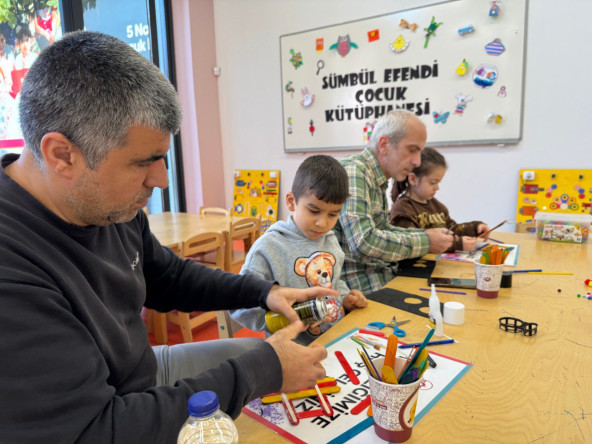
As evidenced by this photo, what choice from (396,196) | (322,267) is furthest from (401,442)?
(396,196)

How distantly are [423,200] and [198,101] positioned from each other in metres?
3.25

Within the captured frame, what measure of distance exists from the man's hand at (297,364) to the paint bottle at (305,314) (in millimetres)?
165

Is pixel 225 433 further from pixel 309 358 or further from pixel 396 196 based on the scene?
pixel 396 196

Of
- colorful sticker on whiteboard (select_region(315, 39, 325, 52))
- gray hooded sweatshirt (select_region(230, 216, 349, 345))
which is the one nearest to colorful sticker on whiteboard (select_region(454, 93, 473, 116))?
colorful sticker on whiteboard (select_region(315, 39, 325, 52))

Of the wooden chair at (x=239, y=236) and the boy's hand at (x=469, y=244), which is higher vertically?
the boy's hand at (x=469, y=244)

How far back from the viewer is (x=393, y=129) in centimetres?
193

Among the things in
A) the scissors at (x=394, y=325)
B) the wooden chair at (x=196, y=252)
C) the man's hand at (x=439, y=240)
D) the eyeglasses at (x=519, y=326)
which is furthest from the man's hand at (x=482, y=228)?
A: the wooden chair at (x=196, y=252)

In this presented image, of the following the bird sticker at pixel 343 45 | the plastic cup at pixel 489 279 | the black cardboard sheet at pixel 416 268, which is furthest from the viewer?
the bird sticker at pixel 343 45

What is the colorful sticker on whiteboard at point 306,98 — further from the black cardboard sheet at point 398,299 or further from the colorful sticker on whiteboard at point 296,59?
the black cardboard sheet at point 398,299

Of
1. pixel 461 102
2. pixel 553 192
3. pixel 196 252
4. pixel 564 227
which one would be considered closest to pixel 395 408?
pixel 564 227

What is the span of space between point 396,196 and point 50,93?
198 centimetres

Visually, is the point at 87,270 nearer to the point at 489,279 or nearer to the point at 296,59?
the point at 489,279

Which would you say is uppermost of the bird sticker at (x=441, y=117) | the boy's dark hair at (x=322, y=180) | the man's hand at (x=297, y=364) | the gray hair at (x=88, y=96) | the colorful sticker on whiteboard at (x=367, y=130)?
the bird sticker at (x=441, y=117)

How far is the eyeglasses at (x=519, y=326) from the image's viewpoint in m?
1.03
